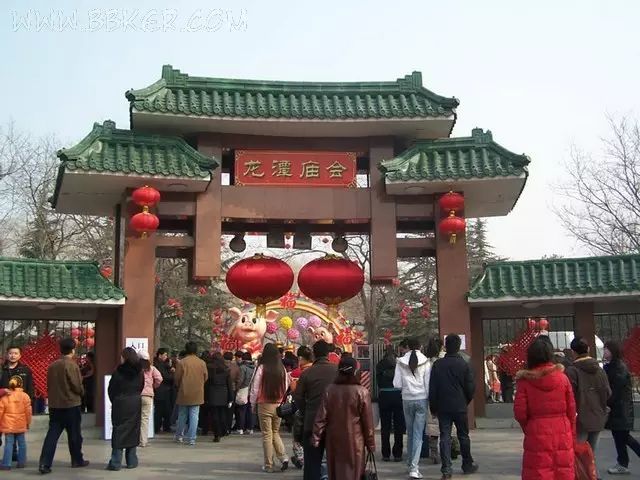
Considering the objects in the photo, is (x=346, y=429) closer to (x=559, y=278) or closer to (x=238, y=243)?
(x=559, y=278)

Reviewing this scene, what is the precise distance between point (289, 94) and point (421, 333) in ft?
63.2

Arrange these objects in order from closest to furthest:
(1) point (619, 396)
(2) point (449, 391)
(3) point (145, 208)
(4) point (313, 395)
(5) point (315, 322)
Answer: (4) point (313, 395) → (2) point (449, 391) → (1) point (619, 396) → (3) point (145, 208) → (5) point (315, 322)

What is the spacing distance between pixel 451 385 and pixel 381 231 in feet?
16.1

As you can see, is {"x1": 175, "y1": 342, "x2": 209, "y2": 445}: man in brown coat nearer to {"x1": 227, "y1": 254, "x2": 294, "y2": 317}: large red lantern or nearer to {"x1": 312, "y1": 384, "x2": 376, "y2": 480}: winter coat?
{"x1": 227, "y1": 254, "x2": 294, "y2": 317}: large red lantern

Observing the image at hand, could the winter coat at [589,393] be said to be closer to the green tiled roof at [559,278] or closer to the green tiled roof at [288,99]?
the green tiled roof at [559,278]

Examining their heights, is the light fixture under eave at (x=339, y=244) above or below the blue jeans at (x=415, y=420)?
above

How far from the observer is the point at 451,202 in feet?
40.7

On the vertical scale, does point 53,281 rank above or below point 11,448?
above

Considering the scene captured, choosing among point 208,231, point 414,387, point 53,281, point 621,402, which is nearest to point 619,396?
point 621,402

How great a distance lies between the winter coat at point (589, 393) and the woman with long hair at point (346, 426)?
232cm

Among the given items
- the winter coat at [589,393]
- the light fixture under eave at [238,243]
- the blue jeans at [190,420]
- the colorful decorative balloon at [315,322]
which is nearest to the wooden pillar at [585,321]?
the winter coat at [589,393]

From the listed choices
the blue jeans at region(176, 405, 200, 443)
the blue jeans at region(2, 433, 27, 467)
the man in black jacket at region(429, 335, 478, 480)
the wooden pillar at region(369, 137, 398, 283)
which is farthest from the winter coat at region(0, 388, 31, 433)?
the wooden pillar at region(369, 137, 398, 283)

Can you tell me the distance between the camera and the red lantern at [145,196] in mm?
11914

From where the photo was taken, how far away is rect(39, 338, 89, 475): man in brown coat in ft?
28.5
